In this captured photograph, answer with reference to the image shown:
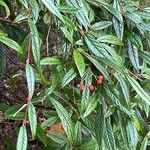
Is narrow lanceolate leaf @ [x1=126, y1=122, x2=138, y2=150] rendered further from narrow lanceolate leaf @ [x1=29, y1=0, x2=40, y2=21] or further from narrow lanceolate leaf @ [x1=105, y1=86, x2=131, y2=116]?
narrow lanceolate leaf @ [x1=29, y1=0, x2=40, y2=21]

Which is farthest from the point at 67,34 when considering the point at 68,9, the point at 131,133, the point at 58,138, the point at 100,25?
the point at 58,138

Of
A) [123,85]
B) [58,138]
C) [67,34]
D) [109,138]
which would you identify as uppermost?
[67,34]

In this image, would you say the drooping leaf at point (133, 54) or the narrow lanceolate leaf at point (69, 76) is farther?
the drooping leaf at point (133, 54)

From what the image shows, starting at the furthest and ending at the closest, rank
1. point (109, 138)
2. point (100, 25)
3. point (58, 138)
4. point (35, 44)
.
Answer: point (58, 138) < point (100, 25) < point (109, 138) < point (35, 44)

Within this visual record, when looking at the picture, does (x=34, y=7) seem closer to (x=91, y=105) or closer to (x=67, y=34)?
(x=67, y=34)

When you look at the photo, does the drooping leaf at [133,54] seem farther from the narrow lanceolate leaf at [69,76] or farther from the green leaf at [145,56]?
the narrow lanceolate leaf at [69,76]

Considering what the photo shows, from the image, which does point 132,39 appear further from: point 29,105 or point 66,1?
point 29,105

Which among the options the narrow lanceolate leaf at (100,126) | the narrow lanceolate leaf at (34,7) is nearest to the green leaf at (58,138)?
the narrow lanceolate leaf at (100,126)

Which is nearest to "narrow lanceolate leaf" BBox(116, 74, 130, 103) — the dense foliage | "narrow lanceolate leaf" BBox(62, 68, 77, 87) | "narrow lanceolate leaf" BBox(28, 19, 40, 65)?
the dense foliage

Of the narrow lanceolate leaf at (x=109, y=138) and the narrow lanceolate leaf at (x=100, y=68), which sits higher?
the narrow lanceolate leaf at (x=100, y=68)
